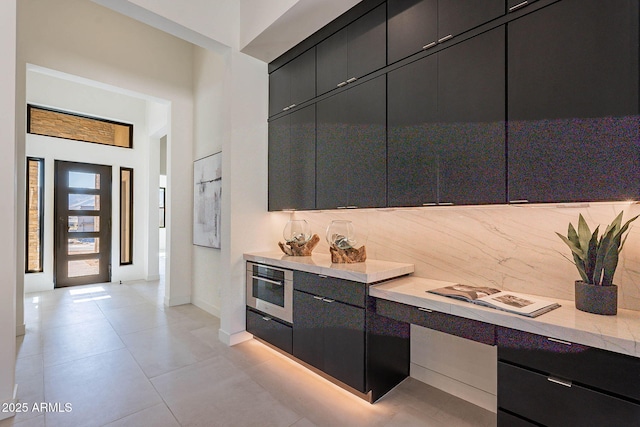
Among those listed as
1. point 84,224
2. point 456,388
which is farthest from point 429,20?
point 84,224

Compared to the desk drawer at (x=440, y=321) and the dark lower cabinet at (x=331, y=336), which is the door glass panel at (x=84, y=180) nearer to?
the dark lower cabinet at (x=331, y=336)

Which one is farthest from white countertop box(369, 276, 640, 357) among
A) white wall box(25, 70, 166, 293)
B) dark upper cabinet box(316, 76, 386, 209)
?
white wall box(25, 70, 166, 293)

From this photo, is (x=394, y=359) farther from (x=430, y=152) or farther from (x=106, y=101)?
(x=106, y=101)

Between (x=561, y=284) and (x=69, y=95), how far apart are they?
23.8 ft

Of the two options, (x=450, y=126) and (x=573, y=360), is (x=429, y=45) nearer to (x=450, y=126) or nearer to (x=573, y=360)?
(x=450, y=126)

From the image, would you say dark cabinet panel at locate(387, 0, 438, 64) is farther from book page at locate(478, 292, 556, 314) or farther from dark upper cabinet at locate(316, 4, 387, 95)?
book page at locate(478, 292, 556, 314)

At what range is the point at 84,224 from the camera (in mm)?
5684

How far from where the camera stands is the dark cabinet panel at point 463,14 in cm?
180

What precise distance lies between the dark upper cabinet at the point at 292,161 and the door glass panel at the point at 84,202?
4434mm

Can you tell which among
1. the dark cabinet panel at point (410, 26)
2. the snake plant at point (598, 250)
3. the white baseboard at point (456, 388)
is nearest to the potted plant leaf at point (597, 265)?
the snake plant at point (598, 250)

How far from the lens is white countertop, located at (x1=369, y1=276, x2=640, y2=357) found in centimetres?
126

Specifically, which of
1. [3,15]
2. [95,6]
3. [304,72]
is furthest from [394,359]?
[95,6]

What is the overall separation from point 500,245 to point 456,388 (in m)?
1.13

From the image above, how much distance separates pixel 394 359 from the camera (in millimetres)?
2355
